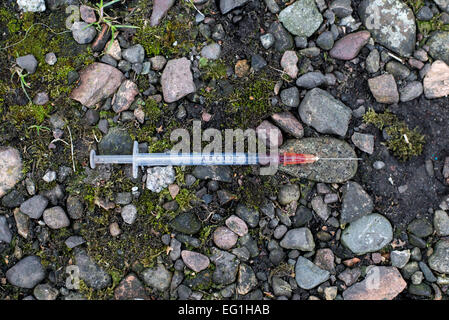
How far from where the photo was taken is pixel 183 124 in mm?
3982

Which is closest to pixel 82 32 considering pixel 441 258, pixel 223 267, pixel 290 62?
pixel 290 62

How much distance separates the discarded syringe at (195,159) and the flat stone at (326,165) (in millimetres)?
54

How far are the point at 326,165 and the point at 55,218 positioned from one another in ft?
8.57

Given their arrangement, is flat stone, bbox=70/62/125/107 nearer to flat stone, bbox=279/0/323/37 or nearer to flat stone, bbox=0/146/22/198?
flat stone, bbox=0/146/22/198

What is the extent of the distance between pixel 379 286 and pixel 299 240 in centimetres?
88

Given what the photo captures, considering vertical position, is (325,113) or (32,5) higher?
(32,5)

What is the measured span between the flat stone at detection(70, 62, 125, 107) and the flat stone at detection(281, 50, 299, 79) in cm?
159

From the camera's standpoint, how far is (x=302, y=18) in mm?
3992

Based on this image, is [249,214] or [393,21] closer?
[249,214]

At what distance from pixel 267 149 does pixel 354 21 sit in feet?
5.03

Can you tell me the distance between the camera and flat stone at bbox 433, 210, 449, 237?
3.92 m

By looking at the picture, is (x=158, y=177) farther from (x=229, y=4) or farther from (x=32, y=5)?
(x=32, y=5)

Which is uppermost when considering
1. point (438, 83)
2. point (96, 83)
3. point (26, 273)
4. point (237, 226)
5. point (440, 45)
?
point (440, 45)

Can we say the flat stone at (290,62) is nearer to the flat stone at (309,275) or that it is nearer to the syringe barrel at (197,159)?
the syringe barrel at (197,159)
